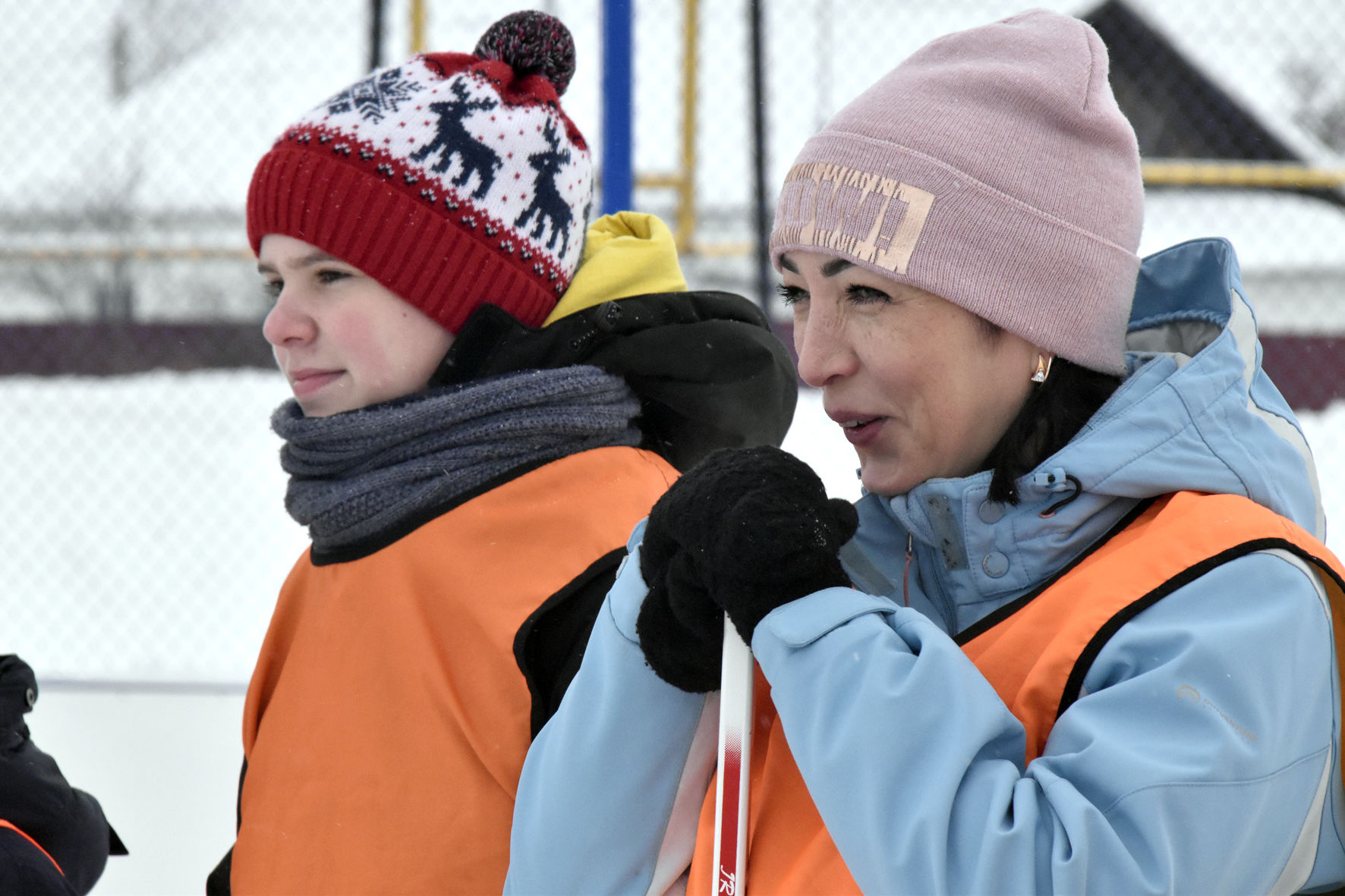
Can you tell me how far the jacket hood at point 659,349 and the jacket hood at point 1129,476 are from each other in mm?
559

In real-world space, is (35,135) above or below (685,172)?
below

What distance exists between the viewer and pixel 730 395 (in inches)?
62.4

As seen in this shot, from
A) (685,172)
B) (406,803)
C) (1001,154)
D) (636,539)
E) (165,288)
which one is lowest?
(165,288)

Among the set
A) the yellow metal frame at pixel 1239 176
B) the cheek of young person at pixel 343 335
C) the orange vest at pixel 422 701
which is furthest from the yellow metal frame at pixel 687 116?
the orange vest at pixel 422 701

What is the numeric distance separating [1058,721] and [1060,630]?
77 mm

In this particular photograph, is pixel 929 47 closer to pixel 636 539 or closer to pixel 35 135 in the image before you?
pixel 636 539

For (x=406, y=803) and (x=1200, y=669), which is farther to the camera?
(x=406, y=803)

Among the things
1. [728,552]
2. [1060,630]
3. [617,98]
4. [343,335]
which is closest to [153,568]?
[617,98]

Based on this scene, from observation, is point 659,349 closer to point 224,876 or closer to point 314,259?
point 314,259

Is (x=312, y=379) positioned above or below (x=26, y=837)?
above

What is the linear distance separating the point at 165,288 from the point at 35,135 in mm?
1204

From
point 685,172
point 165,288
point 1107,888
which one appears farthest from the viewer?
point 165,288

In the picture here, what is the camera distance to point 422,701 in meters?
1.40

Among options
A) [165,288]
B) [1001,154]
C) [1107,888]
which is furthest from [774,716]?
[165,288]
